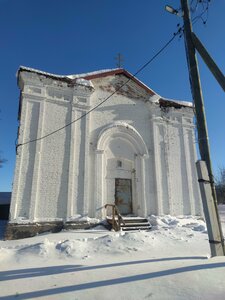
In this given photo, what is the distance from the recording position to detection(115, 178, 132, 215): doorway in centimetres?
1273

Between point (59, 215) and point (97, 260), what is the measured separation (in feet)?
19.1

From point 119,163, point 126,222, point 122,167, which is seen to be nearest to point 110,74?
point 119,163

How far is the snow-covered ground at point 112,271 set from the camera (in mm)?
3426

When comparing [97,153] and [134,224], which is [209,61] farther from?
[134,224]

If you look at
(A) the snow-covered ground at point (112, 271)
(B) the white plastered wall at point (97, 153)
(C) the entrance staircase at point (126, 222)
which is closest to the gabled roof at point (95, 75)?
(B) the white plastered wall at point (97, 153)

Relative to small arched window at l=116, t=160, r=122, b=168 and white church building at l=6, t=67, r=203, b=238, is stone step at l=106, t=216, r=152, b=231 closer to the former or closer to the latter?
white church building at l=6, t=67, r=203, b=238

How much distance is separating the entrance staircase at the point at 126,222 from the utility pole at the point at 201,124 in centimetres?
586

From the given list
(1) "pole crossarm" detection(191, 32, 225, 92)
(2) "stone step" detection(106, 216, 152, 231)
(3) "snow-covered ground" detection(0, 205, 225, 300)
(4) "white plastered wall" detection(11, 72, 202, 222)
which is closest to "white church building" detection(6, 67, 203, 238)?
(4) "white plastered wall" detection(11, 72, 202, 222)

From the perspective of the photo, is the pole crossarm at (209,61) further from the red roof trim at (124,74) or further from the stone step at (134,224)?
the red roof trim at (124,74)

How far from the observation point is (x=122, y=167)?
13328 millimetres

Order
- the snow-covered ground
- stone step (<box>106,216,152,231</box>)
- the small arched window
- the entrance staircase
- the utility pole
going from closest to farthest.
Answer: the snow-covered ground
the utility pole
the entrance staircase
stone step (<box>106,216,152,231</box>)
the small arched window

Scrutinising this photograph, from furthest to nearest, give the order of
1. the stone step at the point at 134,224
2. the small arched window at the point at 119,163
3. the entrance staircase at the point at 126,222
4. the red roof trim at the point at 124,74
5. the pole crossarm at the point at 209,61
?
the red roof trim at the point at 124,74, the small arched window at the point at 119,163, the stone step at the point at 134,224, the entrance staircase at the point at 126,222, the pole crossarm at the point at 209,61

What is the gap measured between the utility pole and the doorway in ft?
25.5

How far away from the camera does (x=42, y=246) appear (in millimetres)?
6059
